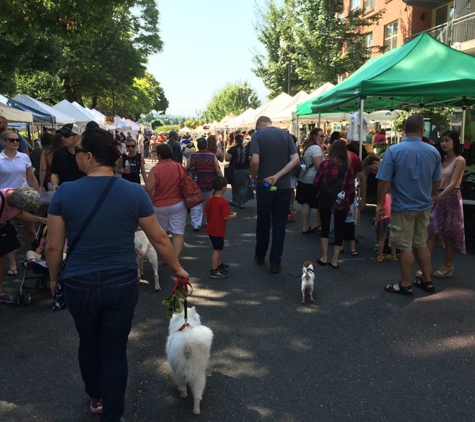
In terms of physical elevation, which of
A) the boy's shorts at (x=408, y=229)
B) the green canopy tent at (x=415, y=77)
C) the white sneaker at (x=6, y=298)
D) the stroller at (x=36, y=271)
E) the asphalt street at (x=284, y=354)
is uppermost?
the green canopy tent at (x=415, y=77)

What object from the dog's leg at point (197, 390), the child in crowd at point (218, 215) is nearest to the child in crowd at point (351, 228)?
the child in crowd at point (218, 215)

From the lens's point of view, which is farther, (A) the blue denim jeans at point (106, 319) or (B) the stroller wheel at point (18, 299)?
(B) the stroller wheel at point (18, 299)

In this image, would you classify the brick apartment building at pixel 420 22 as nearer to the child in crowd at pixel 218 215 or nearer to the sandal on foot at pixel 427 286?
the sandal on foot at pixel 427 286

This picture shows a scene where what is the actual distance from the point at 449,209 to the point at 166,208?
11.9 feet

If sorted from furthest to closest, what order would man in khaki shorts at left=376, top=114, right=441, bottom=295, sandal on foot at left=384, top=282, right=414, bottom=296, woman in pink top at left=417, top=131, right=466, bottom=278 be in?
1. woman in pink top at left=417, top=131, right=466, bottom=278
2. sandal on foot at left=384, top=282, right=414, bottom=296
3. man in khaki shorts at left=376, top=114, right=441, bottom=295

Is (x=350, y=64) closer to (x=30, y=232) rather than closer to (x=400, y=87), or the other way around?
(x=400, y=87)

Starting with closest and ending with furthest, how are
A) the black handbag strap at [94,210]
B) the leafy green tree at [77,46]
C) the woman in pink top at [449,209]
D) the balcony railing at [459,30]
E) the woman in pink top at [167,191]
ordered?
1. the black handbag strap at [94,210]
2. the woman in pink top at [449,209]
3. the woman in pink top at [167,191]
4. the leafy green tree at [77,46]
5. the balcony railing at [459,30]

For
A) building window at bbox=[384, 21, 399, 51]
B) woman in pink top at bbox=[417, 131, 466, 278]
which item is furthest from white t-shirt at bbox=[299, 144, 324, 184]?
building window at bbox=[384, 21, 399, 51]

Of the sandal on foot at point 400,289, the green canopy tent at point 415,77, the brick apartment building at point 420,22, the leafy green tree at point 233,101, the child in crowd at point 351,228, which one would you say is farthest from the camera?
the leafy green tree at point 233,101

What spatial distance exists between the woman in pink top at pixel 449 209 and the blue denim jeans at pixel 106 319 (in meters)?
4.21

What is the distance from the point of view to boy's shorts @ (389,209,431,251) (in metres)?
4.90

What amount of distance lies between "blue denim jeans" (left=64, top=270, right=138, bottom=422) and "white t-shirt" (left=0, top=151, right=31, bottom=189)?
360 centimetres

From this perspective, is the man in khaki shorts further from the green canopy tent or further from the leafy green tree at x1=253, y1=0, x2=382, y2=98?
the leafy green tree at x1=253, y1=0, x2=382, y2=98

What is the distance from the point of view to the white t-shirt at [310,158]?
7.88 m
